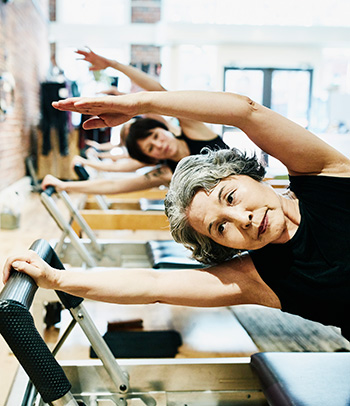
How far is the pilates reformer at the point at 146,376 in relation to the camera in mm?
904

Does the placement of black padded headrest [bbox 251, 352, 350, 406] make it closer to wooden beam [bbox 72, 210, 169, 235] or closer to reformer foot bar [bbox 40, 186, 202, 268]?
reformer foot bar [bbox 40, 186, 202, 268]

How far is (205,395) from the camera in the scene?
1.69 m

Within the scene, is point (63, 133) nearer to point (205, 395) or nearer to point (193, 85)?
point (193, 85)

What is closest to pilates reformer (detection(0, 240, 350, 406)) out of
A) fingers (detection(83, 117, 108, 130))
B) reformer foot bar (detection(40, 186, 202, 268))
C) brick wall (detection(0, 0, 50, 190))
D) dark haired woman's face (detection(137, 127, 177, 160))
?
fingers (detection(83, 117, 108, 130))

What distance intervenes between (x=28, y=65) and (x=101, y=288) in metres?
7.50

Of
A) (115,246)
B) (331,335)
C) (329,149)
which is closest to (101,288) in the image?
(329,149)

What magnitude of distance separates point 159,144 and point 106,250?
891 millimetres

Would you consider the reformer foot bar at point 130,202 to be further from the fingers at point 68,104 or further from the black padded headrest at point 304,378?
the fingers at point 68,104

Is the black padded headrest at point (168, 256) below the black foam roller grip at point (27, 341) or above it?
below

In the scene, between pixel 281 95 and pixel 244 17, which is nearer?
pixel 244 17

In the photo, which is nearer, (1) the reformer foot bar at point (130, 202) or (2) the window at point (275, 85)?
(1) the reformer foot bar at point (130, 202)

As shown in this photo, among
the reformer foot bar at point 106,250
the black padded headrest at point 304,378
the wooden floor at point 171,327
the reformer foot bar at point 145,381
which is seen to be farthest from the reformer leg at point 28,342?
the reformer foot bar at point 106,250

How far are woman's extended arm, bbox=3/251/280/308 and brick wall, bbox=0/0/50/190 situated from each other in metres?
5.15

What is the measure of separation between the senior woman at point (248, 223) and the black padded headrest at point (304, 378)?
18cm
